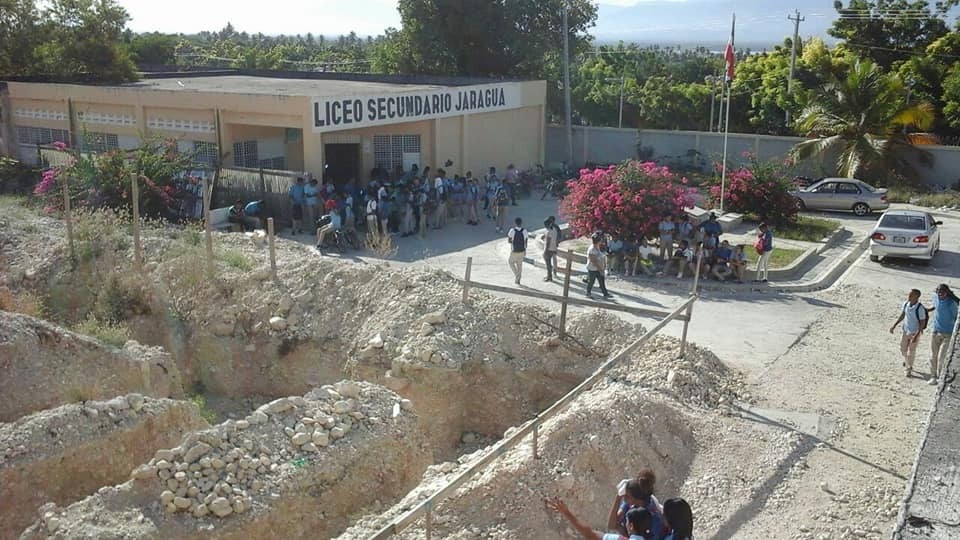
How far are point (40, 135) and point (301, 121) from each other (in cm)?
1101

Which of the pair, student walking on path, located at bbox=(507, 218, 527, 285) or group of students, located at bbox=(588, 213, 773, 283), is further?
group of students, located at bbox=(588, 213, 773, 283)

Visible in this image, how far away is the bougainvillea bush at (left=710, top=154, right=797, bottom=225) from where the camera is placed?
24.4 m

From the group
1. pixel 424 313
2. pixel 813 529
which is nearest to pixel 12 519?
pixel 424 313

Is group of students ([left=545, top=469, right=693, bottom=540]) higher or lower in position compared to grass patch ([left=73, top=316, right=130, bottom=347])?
higher

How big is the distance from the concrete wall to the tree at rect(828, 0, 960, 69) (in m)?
9.02

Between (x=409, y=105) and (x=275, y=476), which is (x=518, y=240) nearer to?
(x=275, y=476)

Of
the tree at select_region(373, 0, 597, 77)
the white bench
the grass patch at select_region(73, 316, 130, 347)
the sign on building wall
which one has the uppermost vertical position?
the tree at select_region(373, 0, 597, 77)

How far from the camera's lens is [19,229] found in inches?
704

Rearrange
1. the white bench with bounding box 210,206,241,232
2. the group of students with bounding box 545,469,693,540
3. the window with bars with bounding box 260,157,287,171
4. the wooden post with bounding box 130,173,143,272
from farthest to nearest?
the window with bars with bounding box 260,157,287,171
the white bench with bounding box 210,206,241,232
the wooden post with bounding box 130,173,143,272
the group of students with bounding box 545,469,693,540

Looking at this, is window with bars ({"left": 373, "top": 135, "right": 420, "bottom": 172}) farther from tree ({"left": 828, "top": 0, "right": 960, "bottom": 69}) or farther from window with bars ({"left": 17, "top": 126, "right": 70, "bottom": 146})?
tree ({"left": 828, "top": 0, "right": 960, "bottom": 69})

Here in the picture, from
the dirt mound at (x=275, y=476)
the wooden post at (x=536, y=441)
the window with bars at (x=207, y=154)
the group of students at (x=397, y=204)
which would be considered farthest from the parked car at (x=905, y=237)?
the window with bars at (x=207, y=154)

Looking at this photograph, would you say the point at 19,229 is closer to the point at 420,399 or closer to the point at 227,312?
the point at 227,312

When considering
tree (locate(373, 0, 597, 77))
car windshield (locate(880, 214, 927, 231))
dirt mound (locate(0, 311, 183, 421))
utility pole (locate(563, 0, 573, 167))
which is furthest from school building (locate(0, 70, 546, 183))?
car windshield (locate(880, 214, 927, 231))

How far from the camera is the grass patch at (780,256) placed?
769 inches
